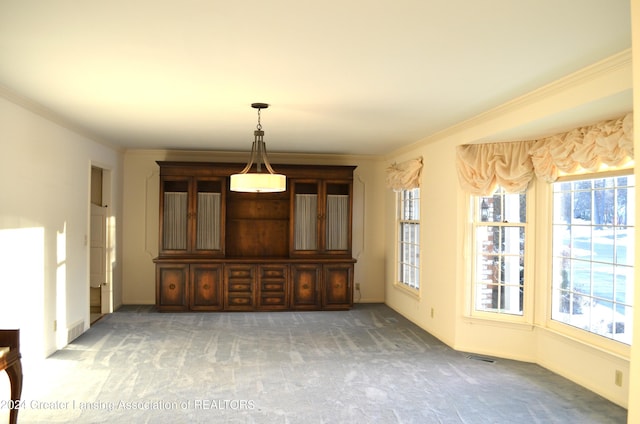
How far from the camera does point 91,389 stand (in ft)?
13.8

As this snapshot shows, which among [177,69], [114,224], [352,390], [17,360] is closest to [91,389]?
[17,360]

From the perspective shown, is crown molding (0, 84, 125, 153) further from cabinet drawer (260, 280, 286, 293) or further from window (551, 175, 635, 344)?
window (551, 175, 635, 344)

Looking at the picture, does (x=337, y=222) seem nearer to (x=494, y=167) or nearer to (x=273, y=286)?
(x=273, y=286)

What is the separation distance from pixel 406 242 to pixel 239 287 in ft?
8.83

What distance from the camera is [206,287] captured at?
7.68 m

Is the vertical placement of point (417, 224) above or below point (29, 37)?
below

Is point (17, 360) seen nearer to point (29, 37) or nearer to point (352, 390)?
point (29, 37)

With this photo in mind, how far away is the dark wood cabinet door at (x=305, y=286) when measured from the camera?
788cm

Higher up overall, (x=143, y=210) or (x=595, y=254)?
(x=143, y=210)

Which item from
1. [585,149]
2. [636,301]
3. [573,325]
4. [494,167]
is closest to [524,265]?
[573,325]

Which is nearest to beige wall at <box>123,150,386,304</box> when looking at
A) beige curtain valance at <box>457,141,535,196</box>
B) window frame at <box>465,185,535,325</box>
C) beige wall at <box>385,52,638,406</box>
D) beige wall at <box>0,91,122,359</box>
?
beige wall at <box>0,91,122,359</box>

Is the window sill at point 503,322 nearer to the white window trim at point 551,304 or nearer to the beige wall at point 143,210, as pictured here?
the white window trim at point 551,304

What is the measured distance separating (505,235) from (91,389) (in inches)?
170

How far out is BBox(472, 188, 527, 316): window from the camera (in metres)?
5.34
